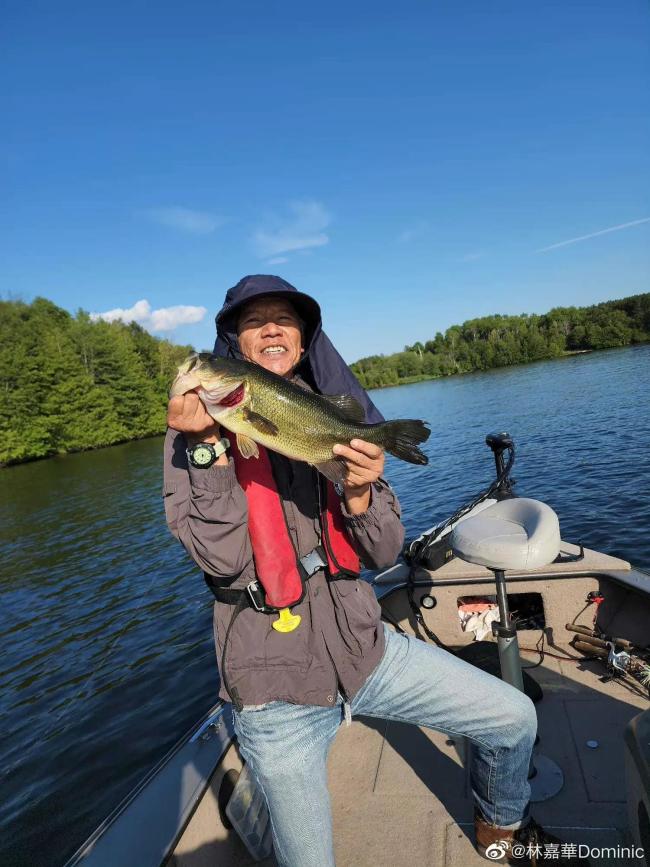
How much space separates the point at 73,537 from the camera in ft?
60.8

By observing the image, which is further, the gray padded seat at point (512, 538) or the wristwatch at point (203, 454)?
the gray padded seat at point (512, 538)

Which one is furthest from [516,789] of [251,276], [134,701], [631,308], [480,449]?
[631,308]

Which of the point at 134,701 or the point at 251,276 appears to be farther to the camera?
the point at 134,701

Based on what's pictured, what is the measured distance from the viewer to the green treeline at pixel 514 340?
88.9 metres

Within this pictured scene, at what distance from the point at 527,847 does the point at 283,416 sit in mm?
2755

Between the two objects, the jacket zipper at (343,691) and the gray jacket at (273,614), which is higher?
the gray jacket at (273,614)

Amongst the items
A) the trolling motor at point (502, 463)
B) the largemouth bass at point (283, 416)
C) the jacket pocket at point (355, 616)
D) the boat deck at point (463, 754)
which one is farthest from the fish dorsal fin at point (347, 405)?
the trolling motor at point (502, 463)

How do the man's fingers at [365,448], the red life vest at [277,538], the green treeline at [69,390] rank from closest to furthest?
the red life vest at [277,538]
the man's fingers at [365,448]
the green treeline at [69,390]

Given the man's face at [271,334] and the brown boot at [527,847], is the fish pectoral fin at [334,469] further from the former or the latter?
the brown boot at [527,847]

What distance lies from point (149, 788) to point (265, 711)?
172cm

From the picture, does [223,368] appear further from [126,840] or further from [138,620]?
[138,620]

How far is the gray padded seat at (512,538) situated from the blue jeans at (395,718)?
626 millimetres

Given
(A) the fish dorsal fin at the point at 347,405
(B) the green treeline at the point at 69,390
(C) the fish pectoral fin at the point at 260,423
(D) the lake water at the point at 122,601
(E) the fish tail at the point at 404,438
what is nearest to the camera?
(C) the fish pectoral fin at the point at 260,423

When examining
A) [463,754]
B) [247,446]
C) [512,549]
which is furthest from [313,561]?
[463,754]
